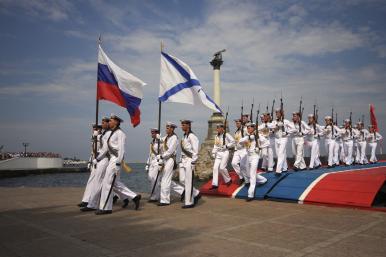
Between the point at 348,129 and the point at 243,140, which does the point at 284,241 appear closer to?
the point at 243,140

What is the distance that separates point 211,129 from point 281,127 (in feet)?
128

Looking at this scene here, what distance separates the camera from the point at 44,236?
17.4ft

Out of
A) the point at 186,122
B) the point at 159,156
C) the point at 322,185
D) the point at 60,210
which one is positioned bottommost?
the point at 60,210

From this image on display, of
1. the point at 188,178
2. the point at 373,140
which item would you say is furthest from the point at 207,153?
the point at 188,178

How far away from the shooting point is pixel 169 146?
29.9ft

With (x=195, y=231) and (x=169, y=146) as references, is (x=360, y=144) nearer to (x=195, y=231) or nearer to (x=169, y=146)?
(x=169, y=146)

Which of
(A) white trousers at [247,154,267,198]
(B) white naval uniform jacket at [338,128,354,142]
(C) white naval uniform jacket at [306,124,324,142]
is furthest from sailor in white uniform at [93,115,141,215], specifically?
(B) white naval uniform jacket at [338,128,354,142]

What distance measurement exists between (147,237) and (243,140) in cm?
560

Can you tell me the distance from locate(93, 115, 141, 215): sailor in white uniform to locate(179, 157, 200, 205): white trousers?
1.36 m

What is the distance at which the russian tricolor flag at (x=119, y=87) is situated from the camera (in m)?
8.99

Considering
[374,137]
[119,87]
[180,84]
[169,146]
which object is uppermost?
[180,84]

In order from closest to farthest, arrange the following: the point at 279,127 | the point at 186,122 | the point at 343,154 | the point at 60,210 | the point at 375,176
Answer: the point at 60,210 < the point at 375,176 < the point at 186,122 < the point at 279,127 < the point at 343,154

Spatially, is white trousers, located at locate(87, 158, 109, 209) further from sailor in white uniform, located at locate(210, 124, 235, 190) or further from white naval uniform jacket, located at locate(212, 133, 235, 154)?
white naval uniform jacket, located at locate(212, 133, 235, 154)

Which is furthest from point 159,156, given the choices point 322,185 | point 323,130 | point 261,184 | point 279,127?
point 323,130
